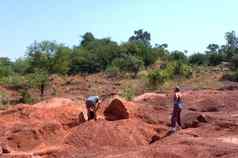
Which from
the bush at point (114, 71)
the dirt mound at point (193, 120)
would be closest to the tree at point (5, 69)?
the bush at point (114, 71)

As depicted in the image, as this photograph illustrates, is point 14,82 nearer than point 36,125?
No

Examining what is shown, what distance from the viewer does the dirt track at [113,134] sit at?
43.4ft

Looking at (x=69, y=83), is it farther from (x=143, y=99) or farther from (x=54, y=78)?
(x=143, y=99)

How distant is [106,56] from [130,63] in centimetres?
1048

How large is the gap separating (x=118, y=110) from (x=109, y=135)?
307 cm

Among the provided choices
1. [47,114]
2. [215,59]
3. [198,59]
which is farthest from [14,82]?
[47,114]

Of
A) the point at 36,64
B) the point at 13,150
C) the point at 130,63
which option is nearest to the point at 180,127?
the point at 13,150

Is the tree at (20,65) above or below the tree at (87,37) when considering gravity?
below

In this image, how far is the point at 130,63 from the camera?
2019 inches

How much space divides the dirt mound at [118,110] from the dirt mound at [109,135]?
1.42 m

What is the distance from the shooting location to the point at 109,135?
51.4 ft

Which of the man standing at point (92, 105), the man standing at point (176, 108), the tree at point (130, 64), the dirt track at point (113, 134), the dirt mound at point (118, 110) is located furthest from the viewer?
the tree at point (130, 64)

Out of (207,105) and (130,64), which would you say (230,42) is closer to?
→ (130,64)

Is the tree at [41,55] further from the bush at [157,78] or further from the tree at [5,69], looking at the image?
the bush at [157,78]
